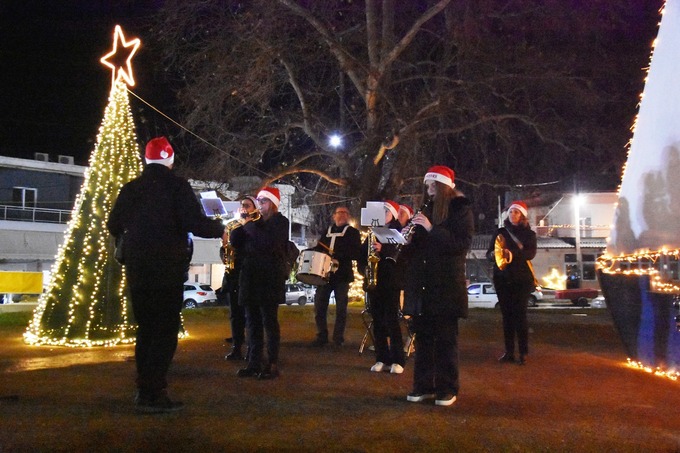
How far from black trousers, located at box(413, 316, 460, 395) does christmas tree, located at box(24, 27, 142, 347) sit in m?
4.87

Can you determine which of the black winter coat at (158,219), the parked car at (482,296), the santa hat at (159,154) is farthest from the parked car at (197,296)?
the black winter coat at (158,219)

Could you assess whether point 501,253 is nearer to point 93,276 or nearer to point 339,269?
point 339,269

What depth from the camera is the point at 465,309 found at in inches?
214

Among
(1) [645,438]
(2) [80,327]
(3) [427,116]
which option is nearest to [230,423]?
(1) [645,438]

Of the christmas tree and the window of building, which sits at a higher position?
the window of building

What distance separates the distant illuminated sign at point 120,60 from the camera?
383 inches

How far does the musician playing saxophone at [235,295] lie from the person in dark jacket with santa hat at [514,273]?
2901 mm

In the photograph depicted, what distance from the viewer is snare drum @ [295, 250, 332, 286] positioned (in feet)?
Answer: 26.3

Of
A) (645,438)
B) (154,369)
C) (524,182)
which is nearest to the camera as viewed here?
(645,438)

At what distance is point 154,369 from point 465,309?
7.71 ft

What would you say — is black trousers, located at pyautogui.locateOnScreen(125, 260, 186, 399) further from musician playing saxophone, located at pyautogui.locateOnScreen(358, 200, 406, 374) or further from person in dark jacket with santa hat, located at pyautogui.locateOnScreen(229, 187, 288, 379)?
musician playing saxophone, located at pyautogui.locateOnScreen(358, 200, 406, 374)

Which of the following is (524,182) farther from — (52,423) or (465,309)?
(52,423)

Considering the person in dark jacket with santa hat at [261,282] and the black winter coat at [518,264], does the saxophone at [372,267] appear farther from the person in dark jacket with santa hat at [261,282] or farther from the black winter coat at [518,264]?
the black winter coat at [518,264]

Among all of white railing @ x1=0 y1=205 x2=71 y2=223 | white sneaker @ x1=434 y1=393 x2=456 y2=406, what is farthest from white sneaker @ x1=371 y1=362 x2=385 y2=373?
white railing @ x1=0 y1=205 x2=71 y2=223
